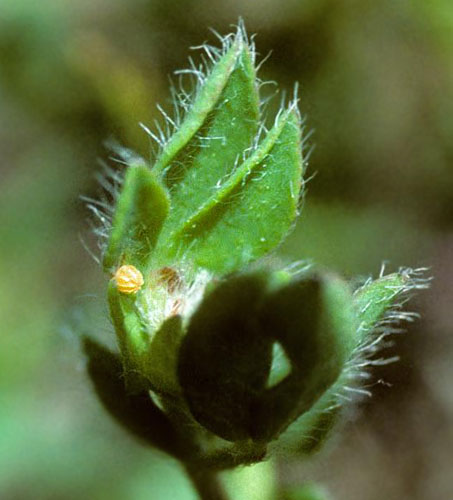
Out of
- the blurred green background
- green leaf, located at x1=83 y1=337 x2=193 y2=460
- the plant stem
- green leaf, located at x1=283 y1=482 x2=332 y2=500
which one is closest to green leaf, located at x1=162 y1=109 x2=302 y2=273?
green leaf, located at x1=83 y1=337 x2=193 y2=460

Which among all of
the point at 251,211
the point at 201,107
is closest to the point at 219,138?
the point at 201,107


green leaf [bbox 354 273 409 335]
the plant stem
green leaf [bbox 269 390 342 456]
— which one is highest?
green leaf [bbox 354 273 409 335]

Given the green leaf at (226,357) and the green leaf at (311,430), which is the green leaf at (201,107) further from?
the green leaf at (311,430)

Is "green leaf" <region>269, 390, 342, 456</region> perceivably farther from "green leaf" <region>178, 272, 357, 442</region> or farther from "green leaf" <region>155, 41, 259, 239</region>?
"green leaf" <region>155, 41, 259, 239</region>

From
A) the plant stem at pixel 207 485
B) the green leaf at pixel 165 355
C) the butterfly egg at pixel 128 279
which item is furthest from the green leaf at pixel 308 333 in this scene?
the plant stem at pixel 207 485

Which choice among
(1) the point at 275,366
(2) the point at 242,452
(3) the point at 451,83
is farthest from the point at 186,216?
(3) the point at 451,83

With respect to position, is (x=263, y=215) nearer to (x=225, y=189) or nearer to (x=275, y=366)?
(x=225, y=189)

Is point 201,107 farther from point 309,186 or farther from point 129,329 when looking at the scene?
point 309,186
